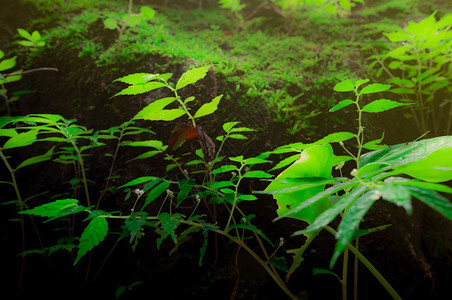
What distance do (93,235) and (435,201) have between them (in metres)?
1.03

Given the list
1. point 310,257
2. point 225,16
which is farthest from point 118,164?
point 225,16

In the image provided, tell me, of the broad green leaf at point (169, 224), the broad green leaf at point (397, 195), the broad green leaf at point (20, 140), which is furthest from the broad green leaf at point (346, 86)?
the broad green leaf at point (20, 140)

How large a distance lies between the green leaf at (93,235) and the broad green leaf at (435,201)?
3.10 ft

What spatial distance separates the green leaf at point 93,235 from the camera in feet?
2.86

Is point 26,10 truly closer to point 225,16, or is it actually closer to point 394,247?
point 225,16

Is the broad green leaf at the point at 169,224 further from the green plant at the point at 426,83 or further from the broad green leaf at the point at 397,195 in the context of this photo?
the green plant at the point at 426,83

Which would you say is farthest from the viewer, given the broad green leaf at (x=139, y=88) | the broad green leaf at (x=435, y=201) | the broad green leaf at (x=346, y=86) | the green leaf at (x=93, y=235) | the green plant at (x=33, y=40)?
the green plant at (x=33, y=40)

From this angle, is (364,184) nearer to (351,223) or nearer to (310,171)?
(351,223)

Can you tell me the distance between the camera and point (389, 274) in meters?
1.51

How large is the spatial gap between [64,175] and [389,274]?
101 inches

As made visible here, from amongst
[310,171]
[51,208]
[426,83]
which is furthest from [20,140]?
[426,83]

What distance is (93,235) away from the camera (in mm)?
908

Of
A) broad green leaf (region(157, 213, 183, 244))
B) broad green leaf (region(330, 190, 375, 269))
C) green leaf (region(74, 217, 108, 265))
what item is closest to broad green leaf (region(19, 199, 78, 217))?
green leaf (region(74, 217, 108, 265))

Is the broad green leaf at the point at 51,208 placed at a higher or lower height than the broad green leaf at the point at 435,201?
lower
